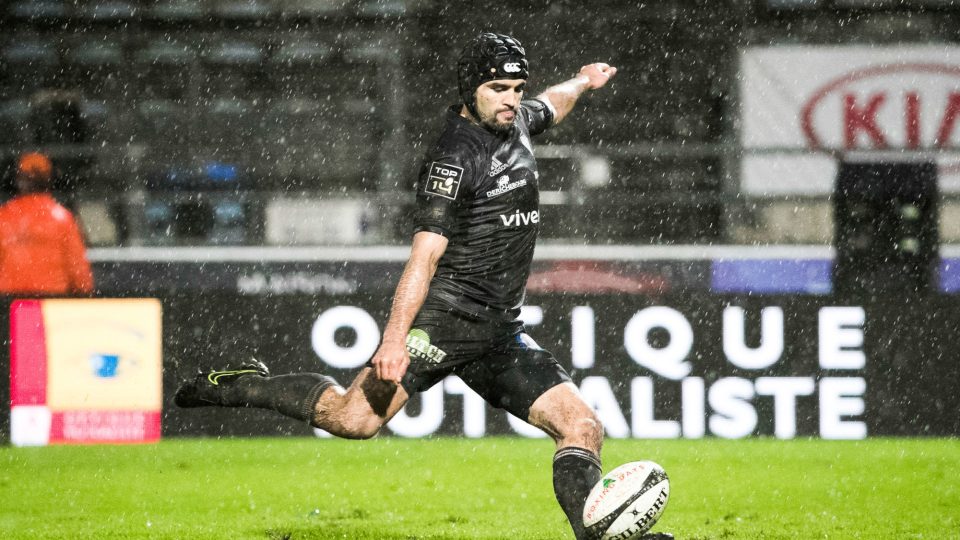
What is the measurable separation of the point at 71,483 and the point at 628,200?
522 centimetres

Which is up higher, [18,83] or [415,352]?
[18,83]

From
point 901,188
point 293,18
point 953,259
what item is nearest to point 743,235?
point 953,259

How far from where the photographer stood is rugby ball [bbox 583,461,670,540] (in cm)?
425

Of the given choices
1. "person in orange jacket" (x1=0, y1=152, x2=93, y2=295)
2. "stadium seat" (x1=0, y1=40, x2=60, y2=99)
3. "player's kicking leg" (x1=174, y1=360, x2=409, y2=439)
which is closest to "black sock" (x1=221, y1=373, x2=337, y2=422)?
"player's kicking leg" (x1=174, y1=360, x2=409, y2=439)

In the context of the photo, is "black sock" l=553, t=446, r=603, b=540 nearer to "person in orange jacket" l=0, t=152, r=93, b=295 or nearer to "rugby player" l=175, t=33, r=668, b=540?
"rugby player" l=175, t=33, r=668, b=540

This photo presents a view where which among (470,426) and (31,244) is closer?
(470,426)

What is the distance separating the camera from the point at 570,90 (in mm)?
5695

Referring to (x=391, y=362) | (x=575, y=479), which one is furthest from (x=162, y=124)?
(x=575, y=479)

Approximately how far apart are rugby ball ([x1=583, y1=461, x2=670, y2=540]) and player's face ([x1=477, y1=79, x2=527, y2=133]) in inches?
51.2

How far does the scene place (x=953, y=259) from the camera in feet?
37.2

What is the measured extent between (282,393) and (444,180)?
1156mm

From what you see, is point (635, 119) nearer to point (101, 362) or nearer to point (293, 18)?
point (293, 18)

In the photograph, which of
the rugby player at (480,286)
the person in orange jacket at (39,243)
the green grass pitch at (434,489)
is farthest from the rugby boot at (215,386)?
the person in orange jacket at (39,243)

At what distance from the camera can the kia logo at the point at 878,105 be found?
14.0 metres
